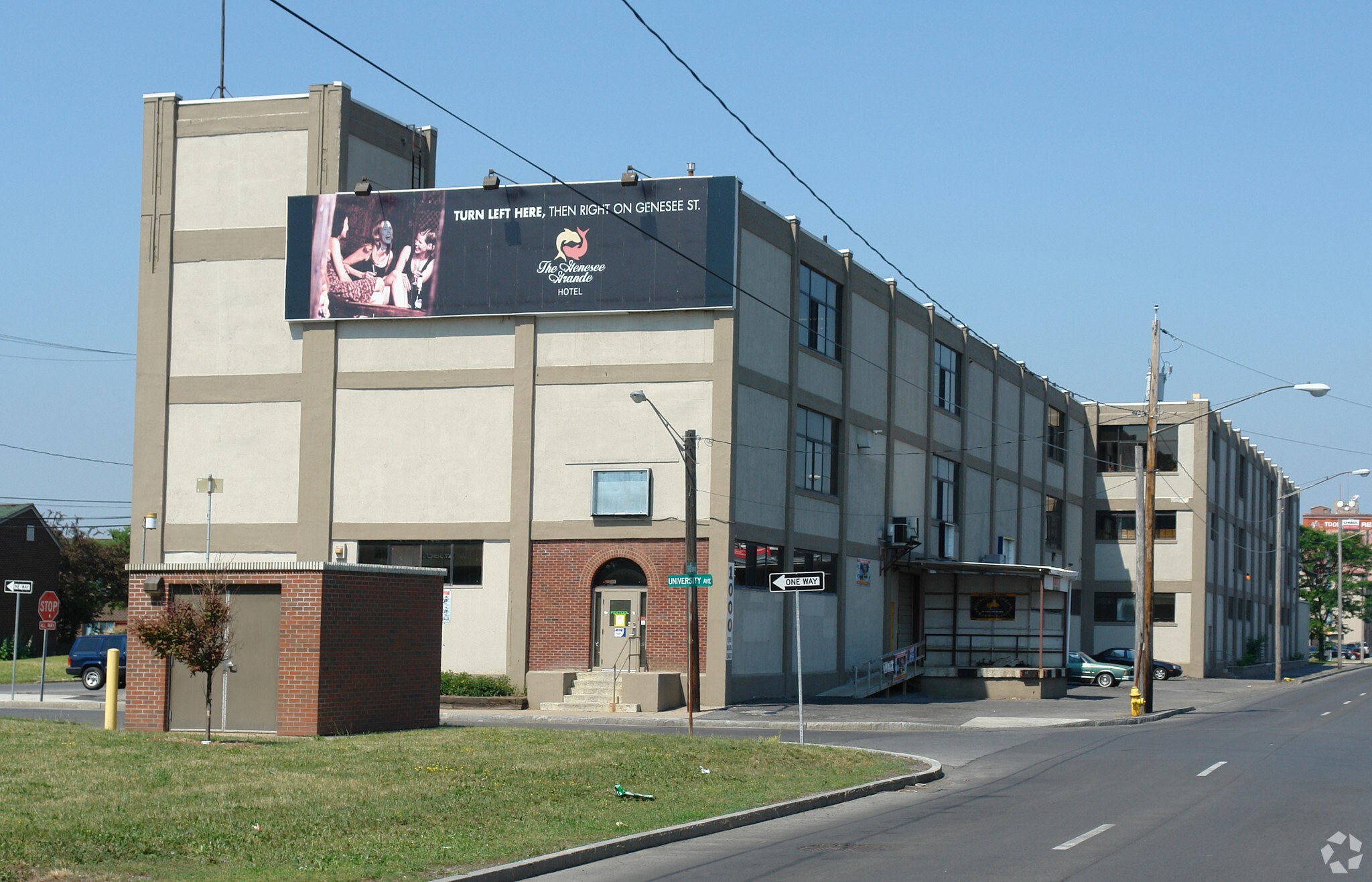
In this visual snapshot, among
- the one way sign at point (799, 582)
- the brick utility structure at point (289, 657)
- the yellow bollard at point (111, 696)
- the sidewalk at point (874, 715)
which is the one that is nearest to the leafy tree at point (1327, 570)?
the sidewalk at point (874, 715)

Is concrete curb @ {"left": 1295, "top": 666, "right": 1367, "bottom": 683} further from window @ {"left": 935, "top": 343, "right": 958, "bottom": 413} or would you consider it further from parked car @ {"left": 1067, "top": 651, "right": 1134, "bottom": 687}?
window @ {"left": 935, "top": 343, "right": 958, "bottom": 413}

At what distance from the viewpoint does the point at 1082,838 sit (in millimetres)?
14102

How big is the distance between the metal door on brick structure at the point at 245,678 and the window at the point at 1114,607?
54.4m

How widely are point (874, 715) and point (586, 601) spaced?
8052 mm

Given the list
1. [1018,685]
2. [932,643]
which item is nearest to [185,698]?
[1018,685]

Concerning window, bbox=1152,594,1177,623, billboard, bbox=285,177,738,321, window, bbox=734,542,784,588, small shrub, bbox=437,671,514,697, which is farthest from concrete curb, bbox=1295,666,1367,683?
small shrub, bbox=437,671,514,697

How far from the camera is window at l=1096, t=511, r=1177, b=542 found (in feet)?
228

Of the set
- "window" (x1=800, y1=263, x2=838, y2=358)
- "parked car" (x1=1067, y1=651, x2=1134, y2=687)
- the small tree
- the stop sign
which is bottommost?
"parked car" (x1=1067, y1=651, x2=1134, y2=687)

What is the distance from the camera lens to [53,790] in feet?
47.0

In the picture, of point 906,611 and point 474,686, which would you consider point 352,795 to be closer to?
point 474,686

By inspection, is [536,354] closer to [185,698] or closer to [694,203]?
[694,203]

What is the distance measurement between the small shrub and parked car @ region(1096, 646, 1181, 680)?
26892mm

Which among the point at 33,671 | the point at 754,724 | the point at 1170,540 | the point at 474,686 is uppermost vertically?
the point at 1170,540

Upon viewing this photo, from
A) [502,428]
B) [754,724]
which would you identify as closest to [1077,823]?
[754,724]
